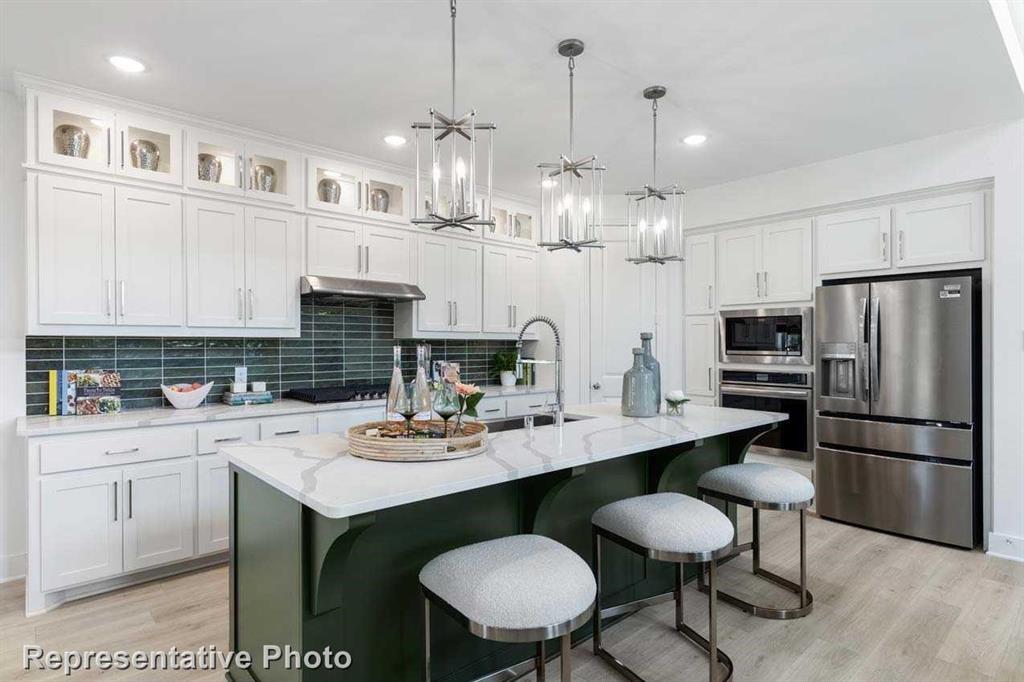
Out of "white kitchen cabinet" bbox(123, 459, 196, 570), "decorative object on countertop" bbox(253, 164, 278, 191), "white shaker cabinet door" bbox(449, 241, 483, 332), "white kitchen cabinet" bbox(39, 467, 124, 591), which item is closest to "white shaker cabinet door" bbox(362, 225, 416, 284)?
"white shaker cabinet door" bbox(449, 241, 483, 332)

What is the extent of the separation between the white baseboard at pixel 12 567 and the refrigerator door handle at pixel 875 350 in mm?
5178

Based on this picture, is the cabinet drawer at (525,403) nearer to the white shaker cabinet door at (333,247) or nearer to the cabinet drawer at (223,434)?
the white shaker cabinet door at (333,247)

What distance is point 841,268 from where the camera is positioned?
4016mm

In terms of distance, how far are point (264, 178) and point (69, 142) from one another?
101 cm

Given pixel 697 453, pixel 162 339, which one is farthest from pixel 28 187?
pixel 697 453

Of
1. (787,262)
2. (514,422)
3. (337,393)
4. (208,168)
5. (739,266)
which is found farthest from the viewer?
(739,266)

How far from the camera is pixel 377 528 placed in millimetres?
1772

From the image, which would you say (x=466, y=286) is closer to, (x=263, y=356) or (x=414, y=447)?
(x=263, y=356)

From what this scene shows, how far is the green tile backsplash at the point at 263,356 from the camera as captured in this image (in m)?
3.14

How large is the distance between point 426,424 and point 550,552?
2.14ft

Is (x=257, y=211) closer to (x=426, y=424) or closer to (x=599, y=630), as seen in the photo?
(x=426, y=424)

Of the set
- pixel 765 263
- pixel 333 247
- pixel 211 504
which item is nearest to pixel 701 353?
pixel 765 263

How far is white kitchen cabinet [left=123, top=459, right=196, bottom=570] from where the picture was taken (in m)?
2.86

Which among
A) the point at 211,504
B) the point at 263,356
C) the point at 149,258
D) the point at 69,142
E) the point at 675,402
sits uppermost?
the point at 69,142
